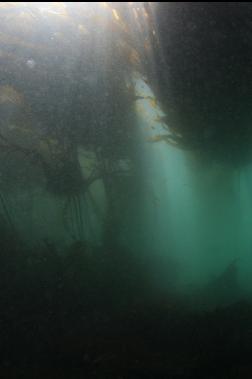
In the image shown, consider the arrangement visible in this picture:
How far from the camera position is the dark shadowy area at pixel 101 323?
6.73 m

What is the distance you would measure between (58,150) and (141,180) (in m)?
3.75

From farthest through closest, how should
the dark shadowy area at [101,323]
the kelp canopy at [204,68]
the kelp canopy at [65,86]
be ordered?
the kelp canopy at [65,86]
the dark shadowy area at [101,323]
the kelp canopy at [204,68]

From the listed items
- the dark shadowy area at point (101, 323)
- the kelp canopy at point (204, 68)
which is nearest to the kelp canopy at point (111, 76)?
the kelp canopy at point (204, 68)

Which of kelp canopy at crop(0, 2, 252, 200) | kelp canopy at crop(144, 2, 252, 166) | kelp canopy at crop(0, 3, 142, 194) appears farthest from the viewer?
kelp canopy at crop(0, 3, 142, 194)

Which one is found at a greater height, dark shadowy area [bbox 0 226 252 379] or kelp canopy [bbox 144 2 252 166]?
kelp canopy [bbox 144 2 252 166]

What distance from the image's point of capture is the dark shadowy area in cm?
673

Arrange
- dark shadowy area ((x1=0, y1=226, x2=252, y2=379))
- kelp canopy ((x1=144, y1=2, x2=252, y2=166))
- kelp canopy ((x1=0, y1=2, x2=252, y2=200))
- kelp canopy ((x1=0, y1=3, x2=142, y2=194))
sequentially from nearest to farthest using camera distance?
1. kelp canopy ((x1=144, y1=2, x2=252, y2=166))
2. dark shadowy area ((x1=0, y1=226, x2=252, y2=379))
3. kelp canopy ((x1=0, y1=2, x2=252, y2=200))
4. kelp canopy ((x1=0, y1=3, x2=142, y2=194))

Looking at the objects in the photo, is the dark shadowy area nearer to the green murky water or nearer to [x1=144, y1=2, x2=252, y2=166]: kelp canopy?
the green murky water

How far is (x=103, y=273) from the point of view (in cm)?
1022

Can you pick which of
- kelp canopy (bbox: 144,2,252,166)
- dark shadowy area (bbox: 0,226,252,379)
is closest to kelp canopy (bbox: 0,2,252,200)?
kelp canopy (bbox: 144,2,252,166)

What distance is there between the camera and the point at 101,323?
8.37 metres

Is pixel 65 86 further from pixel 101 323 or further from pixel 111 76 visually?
pixel 101 323

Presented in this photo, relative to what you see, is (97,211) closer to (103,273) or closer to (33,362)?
(103,273)

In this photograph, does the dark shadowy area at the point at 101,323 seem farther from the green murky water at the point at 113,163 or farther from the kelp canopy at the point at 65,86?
the kelp canopy at the point at 65,86
